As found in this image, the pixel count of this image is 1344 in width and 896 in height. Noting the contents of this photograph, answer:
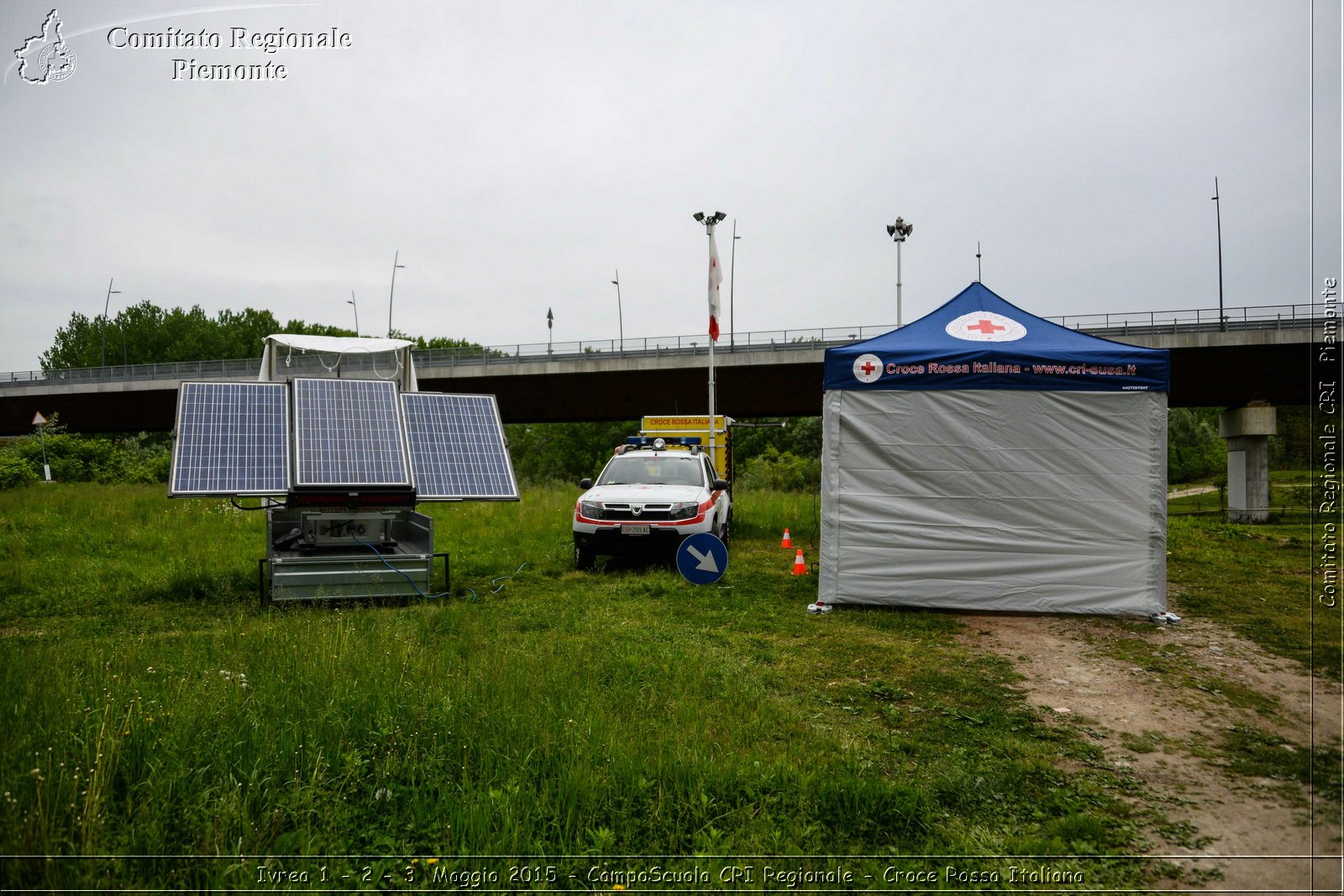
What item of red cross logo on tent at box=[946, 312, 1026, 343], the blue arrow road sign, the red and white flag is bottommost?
the blue arrow road sign

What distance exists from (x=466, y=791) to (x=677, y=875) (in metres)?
1.17

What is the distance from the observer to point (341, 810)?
3.67 meters

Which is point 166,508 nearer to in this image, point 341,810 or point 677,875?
point 341,810

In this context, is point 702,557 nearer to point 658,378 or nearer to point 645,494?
point 645,494

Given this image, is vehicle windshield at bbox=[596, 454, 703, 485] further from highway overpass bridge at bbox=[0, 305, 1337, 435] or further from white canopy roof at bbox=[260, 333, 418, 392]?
highway overpass bridge at bbox=[0, 305, 1337, 435]

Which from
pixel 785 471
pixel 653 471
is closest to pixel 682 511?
pixel 653 471

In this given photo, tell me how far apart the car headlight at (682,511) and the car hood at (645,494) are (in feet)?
0.33

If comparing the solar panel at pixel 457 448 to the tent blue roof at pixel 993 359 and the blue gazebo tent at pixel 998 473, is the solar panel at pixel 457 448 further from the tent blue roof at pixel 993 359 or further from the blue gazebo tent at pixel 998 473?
the tent blue roof at pixel 993 359

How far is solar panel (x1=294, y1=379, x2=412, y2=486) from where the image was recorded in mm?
9211

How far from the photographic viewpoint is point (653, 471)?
13.5m

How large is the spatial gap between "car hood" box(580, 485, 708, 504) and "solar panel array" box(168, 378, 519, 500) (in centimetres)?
207

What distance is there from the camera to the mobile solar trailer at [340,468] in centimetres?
886

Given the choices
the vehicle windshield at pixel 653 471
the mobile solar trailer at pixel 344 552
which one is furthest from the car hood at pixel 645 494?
the mobile solar trailer at pixel 344 552

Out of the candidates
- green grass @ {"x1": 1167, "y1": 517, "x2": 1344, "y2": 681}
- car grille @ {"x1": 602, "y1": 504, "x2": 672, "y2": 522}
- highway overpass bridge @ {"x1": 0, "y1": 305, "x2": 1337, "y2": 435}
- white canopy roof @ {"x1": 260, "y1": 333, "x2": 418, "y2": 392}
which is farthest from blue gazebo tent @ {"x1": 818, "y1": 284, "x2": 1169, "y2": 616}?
highway overpass bridge @ {"x1": 0, "y1": 305, "x2": 1337, "y2": 435}
